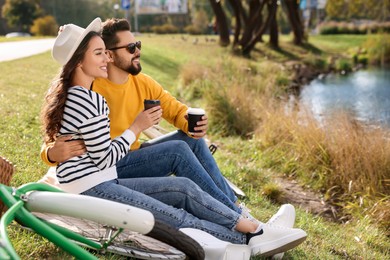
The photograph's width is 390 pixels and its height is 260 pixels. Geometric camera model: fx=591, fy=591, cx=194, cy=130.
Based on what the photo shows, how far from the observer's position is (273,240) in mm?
3020

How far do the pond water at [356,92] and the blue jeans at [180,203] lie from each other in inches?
287

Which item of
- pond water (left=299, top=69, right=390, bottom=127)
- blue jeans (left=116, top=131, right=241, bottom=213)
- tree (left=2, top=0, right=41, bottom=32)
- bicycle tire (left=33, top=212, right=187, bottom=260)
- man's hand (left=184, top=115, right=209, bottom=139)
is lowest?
pond water (left=299, top=69, right=390, bottom=127)

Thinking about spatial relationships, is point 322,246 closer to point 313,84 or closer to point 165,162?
point 165,162

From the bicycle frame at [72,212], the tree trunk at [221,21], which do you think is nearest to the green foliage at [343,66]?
the tree trunk at [221,21]

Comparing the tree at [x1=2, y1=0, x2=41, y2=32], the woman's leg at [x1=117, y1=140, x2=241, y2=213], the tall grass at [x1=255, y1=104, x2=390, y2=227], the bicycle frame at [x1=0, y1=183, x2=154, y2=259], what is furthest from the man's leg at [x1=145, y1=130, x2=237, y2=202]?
the tree at [x1=2, y1=0, x2=41, y2=32]

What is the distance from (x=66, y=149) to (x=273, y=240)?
1137mm

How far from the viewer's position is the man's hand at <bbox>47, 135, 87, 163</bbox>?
2754mm

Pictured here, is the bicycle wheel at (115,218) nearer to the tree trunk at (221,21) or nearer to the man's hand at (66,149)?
the man's hand at (66,149)

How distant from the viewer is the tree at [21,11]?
32750 mm

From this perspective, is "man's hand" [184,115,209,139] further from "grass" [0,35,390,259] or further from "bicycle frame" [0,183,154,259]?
"bicycle frame" [0,183,154,259]

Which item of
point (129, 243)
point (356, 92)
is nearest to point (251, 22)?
point (356, 92)

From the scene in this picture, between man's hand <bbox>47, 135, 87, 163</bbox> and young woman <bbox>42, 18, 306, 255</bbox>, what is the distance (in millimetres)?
28

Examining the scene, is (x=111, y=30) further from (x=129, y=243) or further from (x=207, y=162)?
(x=129, y=243)

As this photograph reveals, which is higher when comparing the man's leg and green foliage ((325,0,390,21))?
the man's leg
